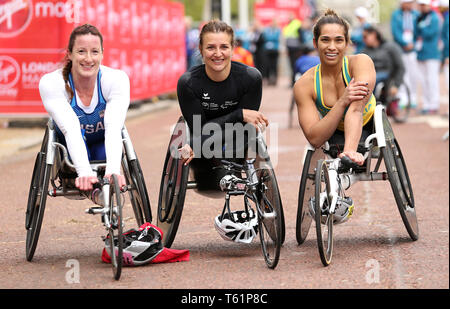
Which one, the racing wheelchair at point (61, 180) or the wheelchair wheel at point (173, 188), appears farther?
the wheelchair wheel at point (173, 188)

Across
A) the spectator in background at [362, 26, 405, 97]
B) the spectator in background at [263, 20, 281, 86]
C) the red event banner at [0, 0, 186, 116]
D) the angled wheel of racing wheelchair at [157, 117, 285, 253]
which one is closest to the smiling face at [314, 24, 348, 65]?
the angled wheel of racing wheelchair at [157, 117, 285, 253]

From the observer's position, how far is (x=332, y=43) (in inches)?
250

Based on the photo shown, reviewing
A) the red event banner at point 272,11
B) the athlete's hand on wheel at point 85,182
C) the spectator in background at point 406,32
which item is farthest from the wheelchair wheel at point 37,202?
the red event banner at point 272,11

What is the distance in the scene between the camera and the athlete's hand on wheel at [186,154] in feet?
21.0

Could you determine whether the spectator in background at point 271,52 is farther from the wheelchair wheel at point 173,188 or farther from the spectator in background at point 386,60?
the wheelchair wheel at point 173,188

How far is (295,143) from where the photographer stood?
14.3 metres

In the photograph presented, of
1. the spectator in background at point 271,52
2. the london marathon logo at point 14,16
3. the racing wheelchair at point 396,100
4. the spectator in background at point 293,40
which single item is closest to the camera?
the london marathon logo at point 14,16

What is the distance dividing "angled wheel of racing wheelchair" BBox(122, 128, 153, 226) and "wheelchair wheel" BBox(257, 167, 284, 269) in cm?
74

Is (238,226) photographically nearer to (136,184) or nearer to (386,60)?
(136,184)

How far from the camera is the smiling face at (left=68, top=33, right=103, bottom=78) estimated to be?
20.5ft

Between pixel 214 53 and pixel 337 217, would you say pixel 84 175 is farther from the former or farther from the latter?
pixel 337 217

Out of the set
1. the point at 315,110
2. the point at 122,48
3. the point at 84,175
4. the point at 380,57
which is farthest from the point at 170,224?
the point at 122,48

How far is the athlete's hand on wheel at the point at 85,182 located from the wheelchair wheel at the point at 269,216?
1.07 meters

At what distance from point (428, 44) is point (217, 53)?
1202 centimetres
